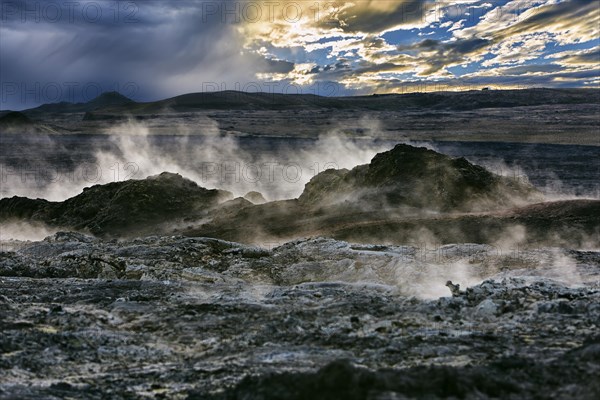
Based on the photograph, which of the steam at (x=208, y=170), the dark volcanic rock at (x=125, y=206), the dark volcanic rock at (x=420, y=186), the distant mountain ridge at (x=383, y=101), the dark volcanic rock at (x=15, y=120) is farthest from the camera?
the distant mountain ridge at (x=383, y=101)

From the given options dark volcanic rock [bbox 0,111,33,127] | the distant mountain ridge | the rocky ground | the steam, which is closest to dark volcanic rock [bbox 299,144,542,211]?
the rocky ground

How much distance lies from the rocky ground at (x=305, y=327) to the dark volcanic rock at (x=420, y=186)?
760 centimetres

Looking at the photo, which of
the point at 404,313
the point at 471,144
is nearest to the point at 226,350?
the point at 404,313

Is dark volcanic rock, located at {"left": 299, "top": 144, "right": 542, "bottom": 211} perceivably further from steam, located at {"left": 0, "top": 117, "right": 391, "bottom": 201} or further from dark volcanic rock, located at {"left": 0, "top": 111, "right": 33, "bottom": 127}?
dark volcanic rock, located at {"left": 0, "top": 111, "right": 33, "bottom": 127}

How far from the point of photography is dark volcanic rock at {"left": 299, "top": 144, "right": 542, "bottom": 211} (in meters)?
20.1

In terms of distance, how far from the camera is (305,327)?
7.45 metres

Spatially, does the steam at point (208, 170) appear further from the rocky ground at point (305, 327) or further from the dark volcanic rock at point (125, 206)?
the rocky ground at point (305, 327)

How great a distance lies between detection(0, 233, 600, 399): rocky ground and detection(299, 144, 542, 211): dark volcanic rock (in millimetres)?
7603

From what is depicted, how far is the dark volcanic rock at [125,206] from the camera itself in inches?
858

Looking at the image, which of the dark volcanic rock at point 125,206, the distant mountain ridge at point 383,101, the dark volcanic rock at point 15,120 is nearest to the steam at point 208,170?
the dark volcanic rock at point 125,206

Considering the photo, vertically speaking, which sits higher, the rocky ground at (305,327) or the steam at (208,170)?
the steam at (208,170)

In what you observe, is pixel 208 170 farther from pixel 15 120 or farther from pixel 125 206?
pixel 15 120

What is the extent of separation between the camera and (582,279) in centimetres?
1002

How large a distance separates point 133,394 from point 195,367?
83 centimetres
